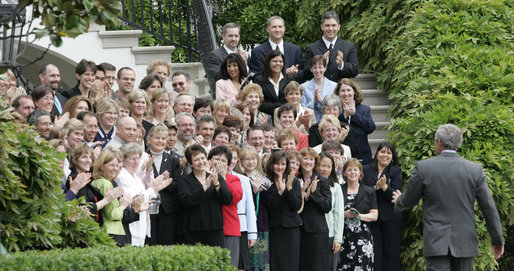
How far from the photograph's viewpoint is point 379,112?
14.8 metres

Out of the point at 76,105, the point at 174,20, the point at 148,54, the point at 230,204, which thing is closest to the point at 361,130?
the point at 230,204

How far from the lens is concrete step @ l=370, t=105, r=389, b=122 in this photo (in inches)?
578

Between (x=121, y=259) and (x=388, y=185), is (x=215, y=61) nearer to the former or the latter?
(x=388, y=185)

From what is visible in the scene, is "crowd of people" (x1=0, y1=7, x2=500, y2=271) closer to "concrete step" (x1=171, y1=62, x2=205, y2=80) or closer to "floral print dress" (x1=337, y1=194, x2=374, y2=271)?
"floral print dress" (x1=337, y1=194, x2=374, y2=271)

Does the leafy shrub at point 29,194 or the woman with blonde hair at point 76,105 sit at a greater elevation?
the woman with blonde hair at point 76,105

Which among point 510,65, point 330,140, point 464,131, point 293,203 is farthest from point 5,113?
point 510,65

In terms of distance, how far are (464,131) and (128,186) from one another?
15.6 ft

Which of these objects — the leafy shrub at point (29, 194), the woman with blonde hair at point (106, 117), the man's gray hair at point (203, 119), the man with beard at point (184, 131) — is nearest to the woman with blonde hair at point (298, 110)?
the man's gray hair at point (203, 119)

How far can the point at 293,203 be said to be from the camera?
10844mm

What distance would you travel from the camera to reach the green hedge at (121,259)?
637 cm

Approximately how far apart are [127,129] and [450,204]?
3189 millimetres

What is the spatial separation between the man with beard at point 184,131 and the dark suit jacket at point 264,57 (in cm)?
293

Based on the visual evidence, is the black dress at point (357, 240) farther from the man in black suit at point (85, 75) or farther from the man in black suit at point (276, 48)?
the man in black suit at point (85, 75)

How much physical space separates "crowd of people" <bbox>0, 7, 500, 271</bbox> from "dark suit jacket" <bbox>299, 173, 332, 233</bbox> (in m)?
0.01
